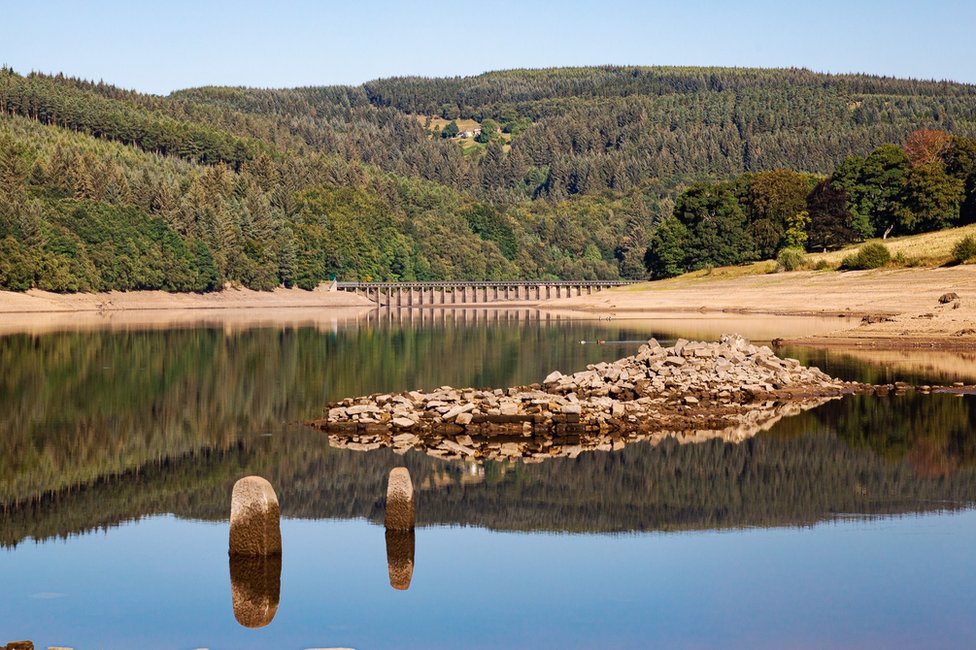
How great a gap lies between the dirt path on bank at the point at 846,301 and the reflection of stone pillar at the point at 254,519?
53.3 m

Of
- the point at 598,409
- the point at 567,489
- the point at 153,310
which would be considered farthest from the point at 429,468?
the point at 153,310

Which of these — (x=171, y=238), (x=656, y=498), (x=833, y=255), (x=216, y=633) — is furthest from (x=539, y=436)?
(x=171, y=238)

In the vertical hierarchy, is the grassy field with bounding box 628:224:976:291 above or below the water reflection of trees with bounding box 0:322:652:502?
above

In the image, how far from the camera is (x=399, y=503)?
24.5m

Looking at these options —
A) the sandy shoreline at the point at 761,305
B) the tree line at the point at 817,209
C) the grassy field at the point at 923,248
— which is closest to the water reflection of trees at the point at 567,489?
the sandy shoreline at the point at 761,305

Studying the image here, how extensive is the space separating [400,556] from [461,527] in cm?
276

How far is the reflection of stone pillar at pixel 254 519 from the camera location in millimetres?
21266

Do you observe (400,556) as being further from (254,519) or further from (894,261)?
(894,261)

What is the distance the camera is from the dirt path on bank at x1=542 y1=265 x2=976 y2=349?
74.6m

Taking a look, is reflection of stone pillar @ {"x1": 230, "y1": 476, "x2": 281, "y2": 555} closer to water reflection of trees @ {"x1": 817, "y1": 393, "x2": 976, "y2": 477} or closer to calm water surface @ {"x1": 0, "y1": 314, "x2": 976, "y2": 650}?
calm water surface @ {"x1": 0, "y1": 314, "x2": 976, "y2": 650}

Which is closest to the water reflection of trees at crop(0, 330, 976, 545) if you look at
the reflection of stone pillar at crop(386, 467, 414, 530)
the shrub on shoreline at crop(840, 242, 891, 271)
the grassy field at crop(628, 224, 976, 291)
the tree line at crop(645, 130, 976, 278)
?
→ the reflection of stone pillar at crop(386, 467, 414, 530)

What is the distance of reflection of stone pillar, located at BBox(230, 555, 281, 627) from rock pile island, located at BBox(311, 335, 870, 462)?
39.8 ft

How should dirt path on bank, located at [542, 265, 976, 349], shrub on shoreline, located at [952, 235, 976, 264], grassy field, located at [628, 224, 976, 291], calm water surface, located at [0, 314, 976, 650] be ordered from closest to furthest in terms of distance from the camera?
calm water surface, located at [0, 314, 976, 650], dirt path on bank, located at [542, 265, 976, 349], shrub on shoreline, located at [952, 235, 976, 264], grassy field, located at [628, 224, 976, 291]

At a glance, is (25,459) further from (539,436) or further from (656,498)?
(656,498)
